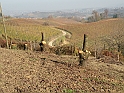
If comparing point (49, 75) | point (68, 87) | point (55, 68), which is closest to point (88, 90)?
point (68, 87)

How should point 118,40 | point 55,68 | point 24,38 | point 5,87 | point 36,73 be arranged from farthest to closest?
point 24,38 < point 118,40 < point 55,68 < point 36,73 < point 5,87

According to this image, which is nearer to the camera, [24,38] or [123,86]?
[123,86]

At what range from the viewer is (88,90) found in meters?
9.41

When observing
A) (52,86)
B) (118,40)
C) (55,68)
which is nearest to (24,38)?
(118,40)

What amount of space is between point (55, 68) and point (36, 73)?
1.41m


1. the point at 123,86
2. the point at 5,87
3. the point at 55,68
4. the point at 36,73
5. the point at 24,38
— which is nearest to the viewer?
the point at 5,87

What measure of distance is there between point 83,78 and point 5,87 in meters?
3.72

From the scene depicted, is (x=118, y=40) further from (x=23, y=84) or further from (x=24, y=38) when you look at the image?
(x=23, y=84)

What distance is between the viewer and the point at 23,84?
960 cm

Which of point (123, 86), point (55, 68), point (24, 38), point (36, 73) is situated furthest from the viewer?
point (24, 38)

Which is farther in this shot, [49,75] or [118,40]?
[118,40]

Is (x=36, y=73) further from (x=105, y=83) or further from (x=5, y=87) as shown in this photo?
(x=105, y=83)

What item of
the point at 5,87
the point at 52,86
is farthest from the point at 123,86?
the point at 5,87

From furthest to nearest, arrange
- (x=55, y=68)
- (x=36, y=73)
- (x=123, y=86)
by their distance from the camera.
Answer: (x=55, y=68)
(x=36, y=73)
(x=123, y=86)
